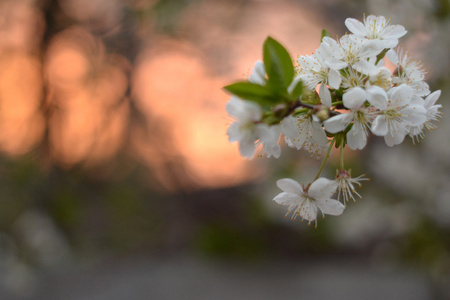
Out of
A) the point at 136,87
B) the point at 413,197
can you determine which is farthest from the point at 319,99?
the point at 136,87

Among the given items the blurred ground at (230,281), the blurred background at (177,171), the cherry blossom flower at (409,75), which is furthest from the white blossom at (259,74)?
the blurred ground at (230,281)

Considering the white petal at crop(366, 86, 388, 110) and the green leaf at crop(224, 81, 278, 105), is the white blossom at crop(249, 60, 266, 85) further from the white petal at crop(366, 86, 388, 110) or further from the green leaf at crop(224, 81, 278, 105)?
the white petal at crop(366, 86, 388, 110)

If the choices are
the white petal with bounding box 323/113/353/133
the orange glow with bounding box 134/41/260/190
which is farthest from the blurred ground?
the white petal with bounding box 323/113/353/133

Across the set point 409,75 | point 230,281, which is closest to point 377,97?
point 409,75

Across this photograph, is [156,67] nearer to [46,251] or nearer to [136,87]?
[136,87]

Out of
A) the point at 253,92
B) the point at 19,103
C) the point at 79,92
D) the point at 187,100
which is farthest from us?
the point at 187,100

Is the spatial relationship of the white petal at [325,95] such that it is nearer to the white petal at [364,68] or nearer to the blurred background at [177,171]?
the white petal at [364,68]

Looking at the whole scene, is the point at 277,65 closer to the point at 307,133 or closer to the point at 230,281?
the point at 307,133

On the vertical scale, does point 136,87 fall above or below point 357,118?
above
